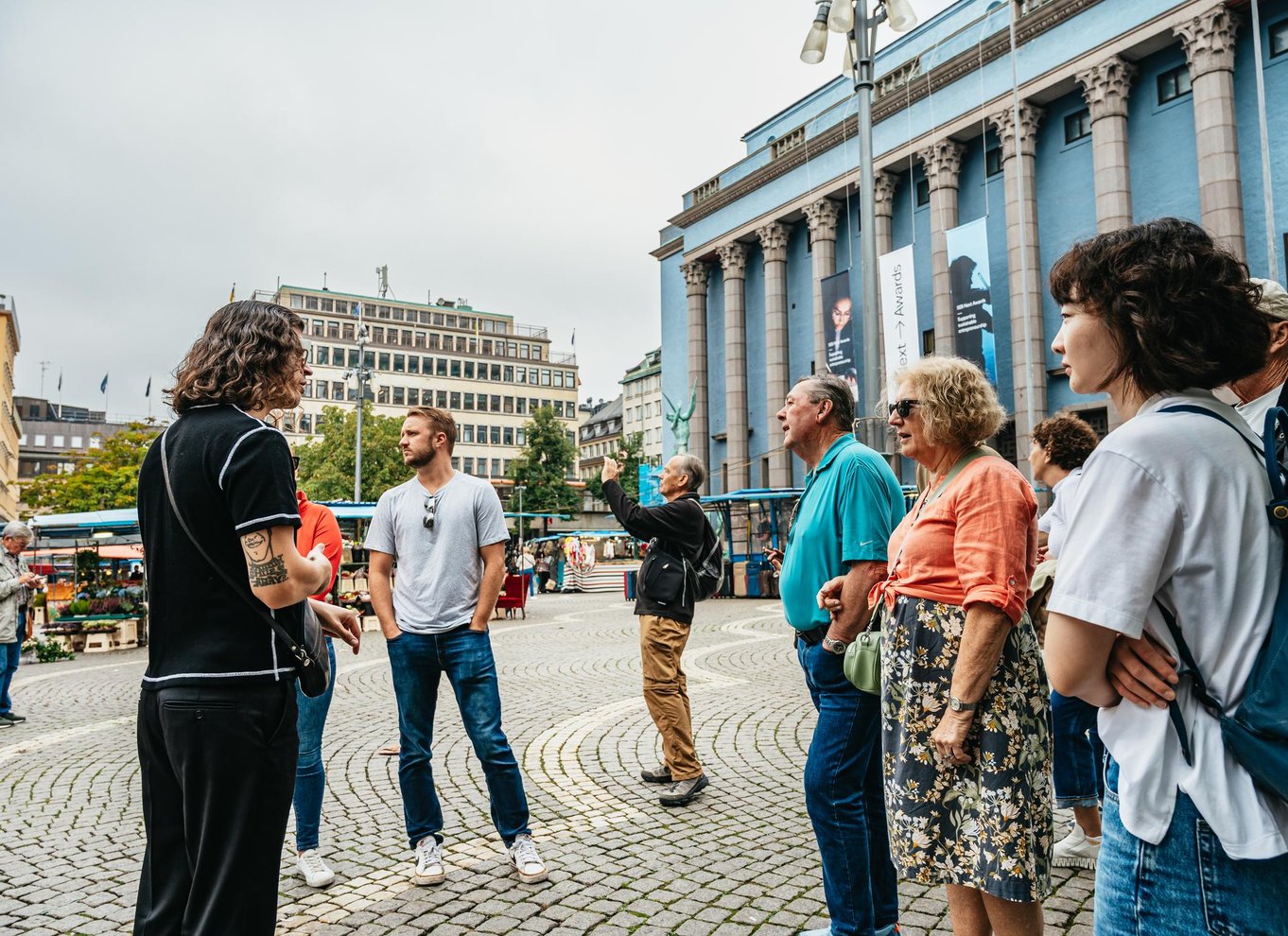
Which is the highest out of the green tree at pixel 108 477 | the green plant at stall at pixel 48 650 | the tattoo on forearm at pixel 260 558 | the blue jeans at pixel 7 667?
the green tree at pixel 108 477

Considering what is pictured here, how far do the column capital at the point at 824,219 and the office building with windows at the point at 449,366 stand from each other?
56.3m

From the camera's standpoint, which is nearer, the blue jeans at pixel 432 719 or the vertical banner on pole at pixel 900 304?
the blue jeans at pixel 432 719

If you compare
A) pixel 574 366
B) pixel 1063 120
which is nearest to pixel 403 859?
pixel 1063 120

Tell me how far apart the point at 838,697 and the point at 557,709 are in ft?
19.2

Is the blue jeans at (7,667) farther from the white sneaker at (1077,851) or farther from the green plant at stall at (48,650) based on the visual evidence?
the white sneaker at (1077,851)

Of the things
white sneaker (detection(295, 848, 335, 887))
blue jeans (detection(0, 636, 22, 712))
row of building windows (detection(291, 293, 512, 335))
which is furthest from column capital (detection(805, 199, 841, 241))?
row of building windows (detection(291, 293, 512, 335))

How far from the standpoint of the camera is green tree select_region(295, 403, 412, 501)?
2157 inches

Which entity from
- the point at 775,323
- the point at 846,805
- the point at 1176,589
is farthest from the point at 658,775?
the point at 775,323

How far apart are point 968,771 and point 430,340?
101 metres

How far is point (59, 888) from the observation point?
4.23 meters

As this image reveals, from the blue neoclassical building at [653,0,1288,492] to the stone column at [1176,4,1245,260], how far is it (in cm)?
5

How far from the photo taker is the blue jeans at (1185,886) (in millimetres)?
1481

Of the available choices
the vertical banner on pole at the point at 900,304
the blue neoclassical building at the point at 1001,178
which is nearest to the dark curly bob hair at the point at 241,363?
the blue neoclassical building at the point at 1001,178

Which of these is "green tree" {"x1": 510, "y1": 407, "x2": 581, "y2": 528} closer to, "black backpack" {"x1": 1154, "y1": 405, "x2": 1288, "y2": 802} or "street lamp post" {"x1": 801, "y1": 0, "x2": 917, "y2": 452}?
"street lamp post" {"x1": 801, "y1": 0, "x2": 917, "y2": 452}
